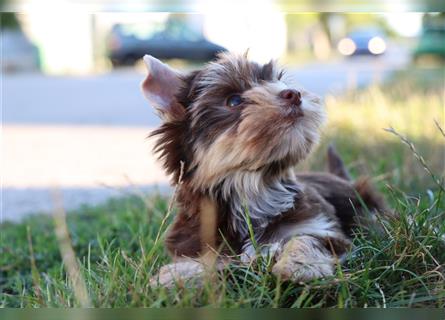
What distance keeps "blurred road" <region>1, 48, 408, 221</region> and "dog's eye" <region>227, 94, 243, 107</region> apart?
97 centimetres

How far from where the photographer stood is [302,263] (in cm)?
254

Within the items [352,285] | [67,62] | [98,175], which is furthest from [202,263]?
[67,62]

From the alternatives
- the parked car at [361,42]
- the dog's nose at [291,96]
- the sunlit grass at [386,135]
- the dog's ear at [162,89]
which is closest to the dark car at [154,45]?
the parked car at [361,42]

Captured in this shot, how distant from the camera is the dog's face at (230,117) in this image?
2.86 metres

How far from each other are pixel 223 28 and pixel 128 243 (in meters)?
1.94

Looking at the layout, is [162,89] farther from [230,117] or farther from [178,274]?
[178,274]

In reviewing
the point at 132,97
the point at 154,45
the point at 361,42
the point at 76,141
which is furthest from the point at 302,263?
the point at 154,45

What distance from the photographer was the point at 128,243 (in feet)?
13.0

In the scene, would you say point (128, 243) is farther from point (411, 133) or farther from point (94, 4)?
point (411, 133)

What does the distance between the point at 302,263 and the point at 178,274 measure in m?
0.52

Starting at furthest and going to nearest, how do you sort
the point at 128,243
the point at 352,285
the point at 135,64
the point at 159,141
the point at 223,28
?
1. the point at 135,64
2. the point at 223,28
3. the point at 128,243
4. the point at 159,141
5. the point at 352,285

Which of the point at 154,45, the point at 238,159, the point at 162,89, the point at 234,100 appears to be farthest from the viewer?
the point at 154,45

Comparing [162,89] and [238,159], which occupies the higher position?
[162,89]

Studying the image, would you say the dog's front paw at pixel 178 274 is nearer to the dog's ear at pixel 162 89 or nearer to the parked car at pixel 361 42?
the dog's ear at pixel 162 89
